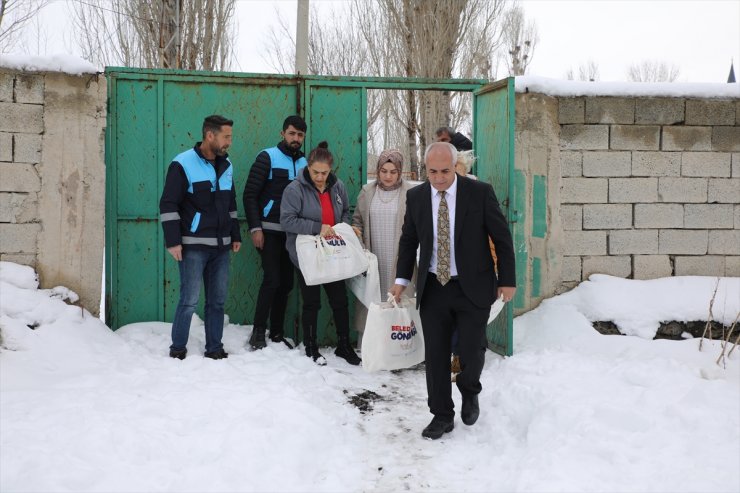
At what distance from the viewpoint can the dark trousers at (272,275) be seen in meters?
6.01

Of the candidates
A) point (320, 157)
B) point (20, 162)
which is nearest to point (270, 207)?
point (320, 157)

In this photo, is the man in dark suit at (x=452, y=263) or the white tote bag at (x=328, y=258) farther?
the white tote bag at (x=328, y=258)

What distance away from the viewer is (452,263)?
425cm

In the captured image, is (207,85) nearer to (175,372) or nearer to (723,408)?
(175,372)

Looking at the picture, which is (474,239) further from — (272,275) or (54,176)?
(54,176)

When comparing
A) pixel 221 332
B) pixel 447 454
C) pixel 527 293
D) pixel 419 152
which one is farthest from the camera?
pixel 419 152

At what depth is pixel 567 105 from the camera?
6.74 metres

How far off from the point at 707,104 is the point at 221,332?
4.92 meters

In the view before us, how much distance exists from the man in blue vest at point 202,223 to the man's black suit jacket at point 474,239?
6.11ft

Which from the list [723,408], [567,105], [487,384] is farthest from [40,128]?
[723,408]

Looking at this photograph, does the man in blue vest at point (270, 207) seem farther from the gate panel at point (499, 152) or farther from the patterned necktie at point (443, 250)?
the patterned necktie at point (443, 250)

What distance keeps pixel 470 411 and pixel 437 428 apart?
0.25m

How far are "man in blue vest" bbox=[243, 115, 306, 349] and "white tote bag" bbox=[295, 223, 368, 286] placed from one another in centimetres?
39

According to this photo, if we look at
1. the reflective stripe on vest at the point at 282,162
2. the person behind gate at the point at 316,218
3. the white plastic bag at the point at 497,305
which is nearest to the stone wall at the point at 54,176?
the reflective stripe on vest at the point at 282,162
